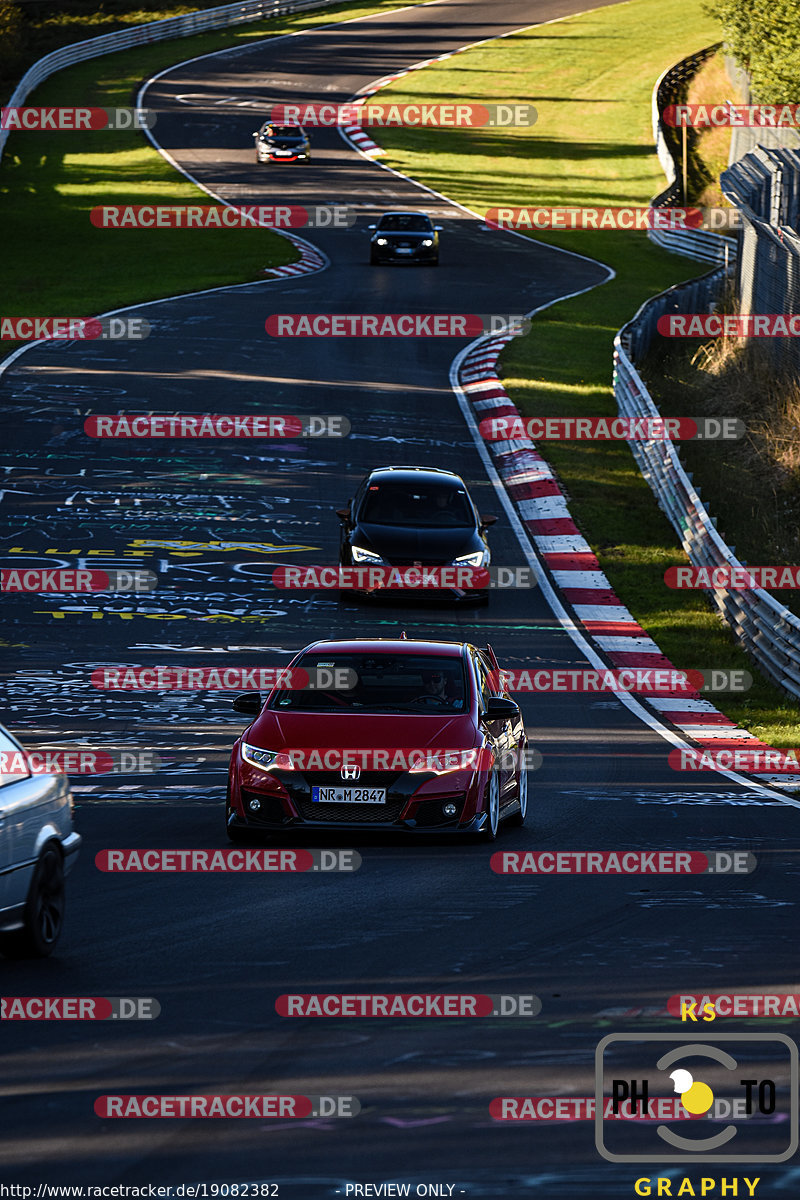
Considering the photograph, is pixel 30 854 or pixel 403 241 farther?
pixel 403 241

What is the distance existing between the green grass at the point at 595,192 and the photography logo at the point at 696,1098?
395 inches

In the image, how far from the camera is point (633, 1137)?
6.32m

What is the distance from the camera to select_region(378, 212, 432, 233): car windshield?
4825 cm

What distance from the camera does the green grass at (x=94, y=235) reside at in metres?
44.8

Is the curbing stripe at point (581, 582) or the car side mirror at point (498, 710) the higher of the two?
the car side mirror at point (498, 710)

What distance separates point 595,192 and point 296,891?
2180 inches

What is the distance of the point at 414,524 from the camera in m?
23.0

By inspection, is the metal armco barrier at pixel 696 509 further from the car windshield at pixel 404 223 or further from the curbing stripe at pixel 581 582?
the car windshield at pixel 404 223
